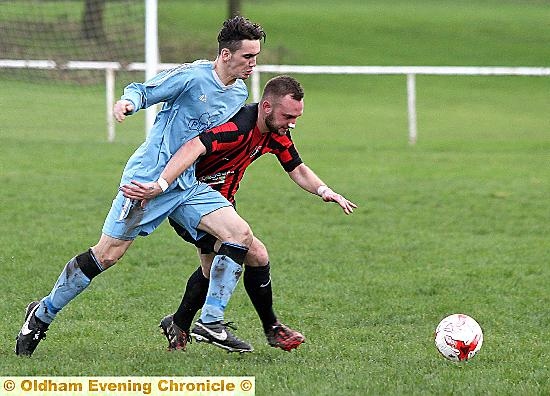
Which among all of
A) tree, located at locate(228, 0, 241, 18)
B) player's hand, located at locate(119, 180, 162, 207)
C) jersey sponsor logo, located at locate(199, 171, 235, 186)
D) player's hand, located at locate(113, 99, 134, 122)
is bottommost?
tree, located at locate(228, 0, 241, 18)

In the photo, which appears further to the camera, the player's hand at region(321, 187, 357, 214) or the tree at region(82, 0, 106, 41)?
the tree at region(82, 0, 106, 41)

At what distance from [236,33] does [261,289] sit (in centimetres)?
140

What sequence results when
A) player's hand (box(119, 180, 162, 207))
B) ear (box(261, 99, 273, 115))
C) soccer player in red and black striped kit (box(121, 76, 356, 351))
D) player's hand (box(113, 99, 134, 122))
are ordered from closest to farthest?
player's hand (box(113, 99, 134, 122))
player's hand (box(119, 180, 162, 207))
soccer player in red and black striped kit (box(121, 76, 356, 351))
ear (box(261, 99, 273, 115))

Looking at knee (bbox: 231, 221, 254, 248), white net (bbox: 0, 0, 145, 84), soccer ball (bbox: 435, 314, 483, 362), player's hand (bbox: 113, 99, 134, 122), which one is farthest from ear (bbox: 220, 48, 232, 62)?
white net (bbox: 0, 0, 145, 84)

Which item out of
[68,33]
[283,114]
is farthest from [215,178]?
[68,33]

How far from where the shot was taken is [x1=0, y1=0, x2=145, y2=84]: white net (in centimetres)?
1514

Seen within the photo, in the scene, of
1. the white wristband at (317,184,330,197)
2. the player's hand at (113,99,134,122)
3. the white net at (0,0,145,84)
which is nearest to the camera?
the player's hand at (113,99,134,122)

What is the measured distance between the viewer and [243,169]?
6.12 meters

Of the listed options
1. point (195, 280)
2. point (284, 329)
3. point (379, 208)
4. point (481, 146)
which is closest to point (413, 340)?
point (284, 329)

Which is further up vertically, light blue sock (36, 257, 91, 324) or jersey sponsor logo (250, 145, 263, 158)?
jersey sponsor logo (250, 145, 263, 158)

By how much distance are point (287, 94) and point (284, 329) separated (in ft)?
4.19

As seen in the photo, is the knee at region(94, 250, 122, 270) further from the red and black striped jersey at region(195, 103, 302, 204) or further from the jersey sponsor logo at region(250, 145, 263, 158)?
the jersey sponsor logo at region(250, 145, 263, 158)

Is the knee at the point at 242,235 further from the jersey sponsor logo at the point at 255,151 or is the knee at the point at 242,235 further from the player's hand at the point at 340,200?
the player's hand at the point at 340,200

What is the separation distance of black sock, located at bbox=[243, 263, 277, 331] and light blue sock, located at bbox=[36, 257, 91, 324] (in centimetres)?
88
